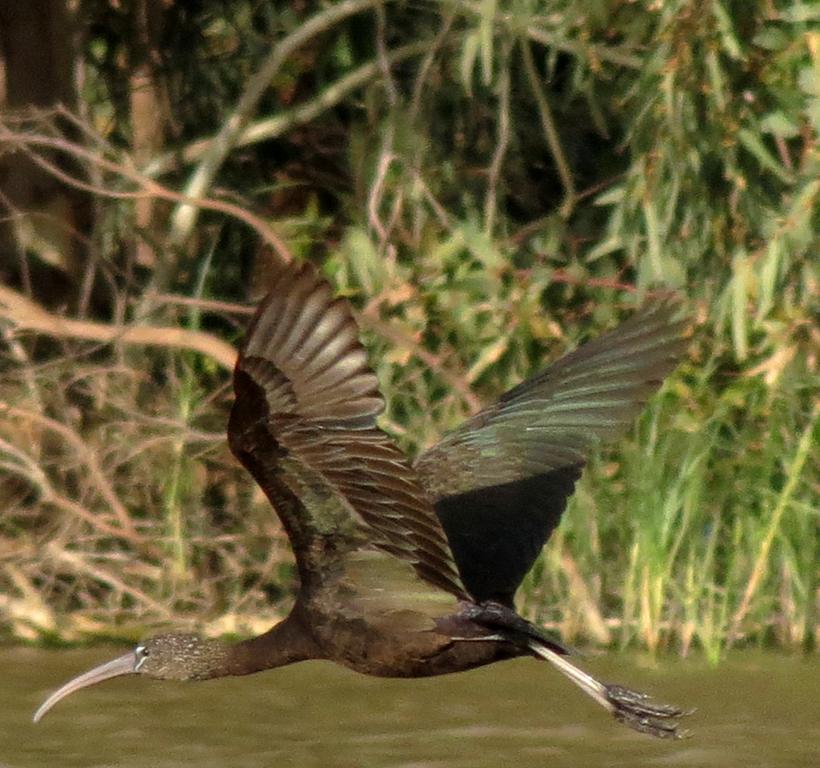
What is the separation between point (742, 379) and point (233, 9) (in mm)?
3166

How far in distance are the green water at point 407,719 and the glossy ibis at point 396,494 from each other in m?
0.67

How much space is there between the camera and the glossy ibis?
14.9 feet

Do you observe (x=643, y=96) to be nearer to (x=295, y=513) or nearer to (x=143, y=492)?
(x=143, y=492)

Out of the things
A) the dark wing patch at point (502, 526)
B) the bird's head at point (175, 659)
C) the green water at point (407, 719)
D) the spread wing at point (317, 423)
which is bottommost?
the green water at point (407, 719)

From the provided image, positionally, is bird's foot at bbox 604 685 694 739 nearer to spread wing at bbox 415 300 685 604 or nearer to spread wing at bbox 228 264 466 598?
spread wing at bbox 415 300 685 604

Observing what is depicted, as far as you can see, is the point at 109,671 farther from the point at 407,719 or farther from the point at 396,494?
the point at 396,494

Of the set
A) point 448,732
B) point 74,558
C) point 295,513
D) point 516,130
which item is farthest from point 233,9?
point 295,513

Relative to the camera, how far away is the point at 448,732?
6.98 meters

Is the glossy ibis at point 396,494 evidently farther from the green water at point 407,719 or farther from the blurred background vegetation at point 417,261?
the blurred background vegetation at point 417,261

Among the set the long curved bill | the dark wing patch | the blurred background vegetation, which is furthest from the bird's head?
the blurred background vegetation

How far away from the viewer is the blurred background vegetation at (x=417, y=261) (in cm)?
765

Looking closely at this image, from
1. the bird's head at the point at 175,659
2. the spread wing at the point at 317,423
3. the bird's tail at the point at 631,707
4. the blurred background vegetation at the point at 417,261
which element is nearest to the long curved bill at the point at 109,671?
the bird's head at the point at 175,659

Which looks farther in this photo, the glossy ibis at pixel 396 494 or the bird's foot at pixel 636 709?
the bird's foot at pixel 636 709

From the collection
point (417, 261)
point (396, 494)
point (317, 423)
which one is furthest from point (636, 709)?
point (417, 261)
